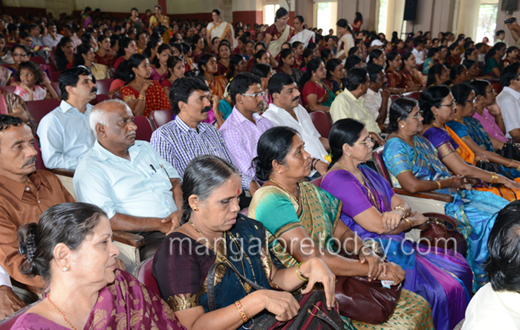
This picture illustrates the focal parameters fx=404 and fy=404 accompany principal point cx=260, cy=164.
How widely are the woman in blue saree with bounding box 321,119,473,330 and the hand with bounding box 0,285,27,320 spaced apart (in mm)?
1346

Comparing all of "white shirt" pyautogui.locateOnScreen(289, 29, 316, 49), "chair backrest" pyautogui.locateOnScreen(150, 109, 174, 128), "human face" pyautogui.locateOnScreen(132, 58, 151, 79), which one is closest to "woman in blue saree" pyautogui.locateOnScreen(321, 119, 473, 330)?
"chair backrest" pyautogui.locateOnScreen(150, 109, 174, 128)

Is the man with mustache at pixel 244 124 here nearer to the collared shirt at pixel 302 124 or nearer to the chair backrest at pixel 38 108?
the collared shirt at pixel 302 124

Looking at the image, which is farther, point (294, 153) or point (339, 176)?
point (339, 176)

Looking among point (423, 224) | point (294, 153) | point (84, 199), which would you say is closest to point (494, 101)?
point (423, 224)

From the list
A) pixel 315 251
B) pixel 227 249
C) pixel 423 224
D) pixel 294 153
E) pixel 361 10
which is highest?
pixel 361 10

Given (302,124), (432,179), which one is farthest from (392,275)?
(302,124)

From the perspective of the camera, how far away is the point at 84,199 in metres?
1.91

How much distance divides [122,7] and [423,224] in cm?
1604

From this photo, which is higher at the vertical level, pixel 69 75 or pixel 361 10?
pixel 361 10

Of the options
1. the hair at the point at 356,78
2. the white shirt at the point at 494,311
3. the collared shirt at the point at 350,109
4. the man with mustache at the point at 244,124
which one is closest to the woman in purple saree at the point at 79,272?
the white shirt at the point at 494,311

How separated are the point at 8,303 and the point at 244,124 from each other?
1771mm

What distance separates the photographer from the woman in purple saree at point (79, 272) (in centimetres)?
99

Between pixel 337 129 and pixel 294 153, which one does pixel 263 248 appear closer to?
pixel 294 153

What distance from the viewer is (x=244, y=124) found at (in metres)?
2.78
